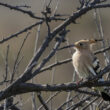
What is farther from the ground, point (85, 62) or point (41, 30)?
point (41, 30)

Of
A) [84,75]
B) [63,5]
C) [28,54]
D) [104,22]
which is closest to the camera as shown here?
[84,75]

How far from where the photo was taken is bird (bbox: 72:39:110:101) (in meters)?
5.30

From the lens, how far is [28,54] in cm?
1761

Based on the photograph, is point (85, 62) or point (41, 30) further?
point (41, 30)

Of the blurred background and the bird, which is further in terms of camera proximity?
the blurred background

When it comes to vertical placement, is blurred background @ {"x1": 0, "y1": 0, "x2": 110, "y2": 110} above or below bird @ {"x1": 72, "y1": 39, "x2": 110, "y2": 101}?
above

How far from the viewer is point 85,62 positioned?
5520mm

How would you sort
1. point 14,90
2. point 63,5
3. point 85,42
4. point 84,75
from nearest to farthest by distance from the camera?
point 14,90
point 84,75
point 85,42
point 63,5

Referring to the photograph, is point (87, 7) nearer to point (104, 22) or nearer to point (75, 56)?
point (75, 56)

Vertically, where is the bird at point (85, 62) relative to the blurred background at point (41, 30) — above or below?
below

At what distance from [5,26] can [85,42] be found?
42.9 feet

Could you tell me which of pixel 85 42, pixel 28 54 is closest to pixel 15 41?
pixel 28 54

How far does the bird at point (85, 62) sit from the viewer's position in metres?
5.30

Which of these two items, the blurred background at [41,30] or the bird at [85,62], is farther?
the blurred background at [41,30]
